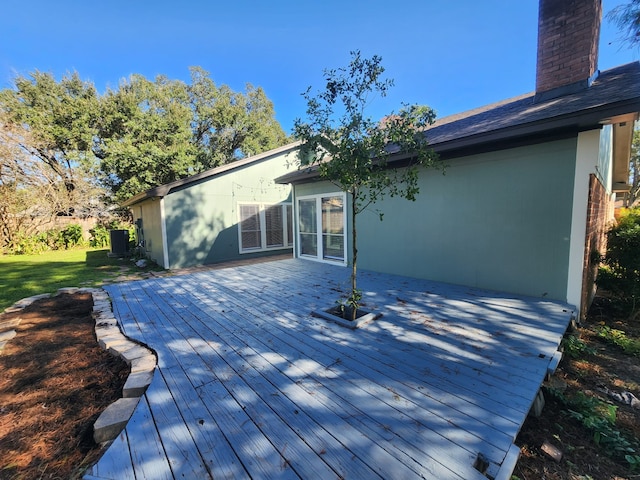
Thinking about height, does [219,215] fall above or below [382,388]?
above

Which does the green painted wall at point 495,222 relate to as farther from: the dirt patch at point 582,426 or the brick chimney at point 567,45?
the brick chimney at point 567,45

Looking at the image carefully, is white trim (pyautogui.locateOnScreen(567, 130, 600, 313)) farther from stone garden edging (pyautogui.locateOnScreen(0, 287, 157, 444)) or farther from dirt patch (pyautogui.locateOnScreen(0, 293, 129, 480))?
dirt patch (pyautogui.locateOnScreen(0, 293, 129, 480))

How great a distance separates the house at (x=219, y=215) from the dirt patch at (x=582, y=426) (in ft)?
23.6

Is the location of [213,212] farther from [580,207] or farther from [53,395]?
[580,207]

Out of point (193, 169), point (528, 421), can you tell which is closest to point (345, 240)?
point (528, 421)

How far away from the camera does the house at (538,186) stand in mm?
3881

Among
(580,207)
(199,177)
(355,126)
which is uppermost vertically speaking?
(199,177)

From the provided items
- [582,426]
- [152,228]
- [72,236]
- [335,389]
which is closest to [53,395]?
[335,389]

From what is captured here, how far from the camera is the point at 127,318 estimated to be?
4.04 m

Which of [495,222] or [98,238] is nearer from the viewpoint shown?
[495,222]

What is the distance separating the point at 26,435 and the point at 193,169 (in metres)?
17.6

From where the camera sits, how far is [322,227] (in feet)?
26.0

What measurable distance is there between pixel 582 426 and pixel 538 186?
339cm

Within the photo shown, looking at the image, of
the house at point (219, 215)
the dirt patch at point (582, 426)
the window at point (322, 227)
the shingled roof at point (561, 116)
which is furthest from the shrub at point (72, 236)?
the dirt patch at point (582, 426)
